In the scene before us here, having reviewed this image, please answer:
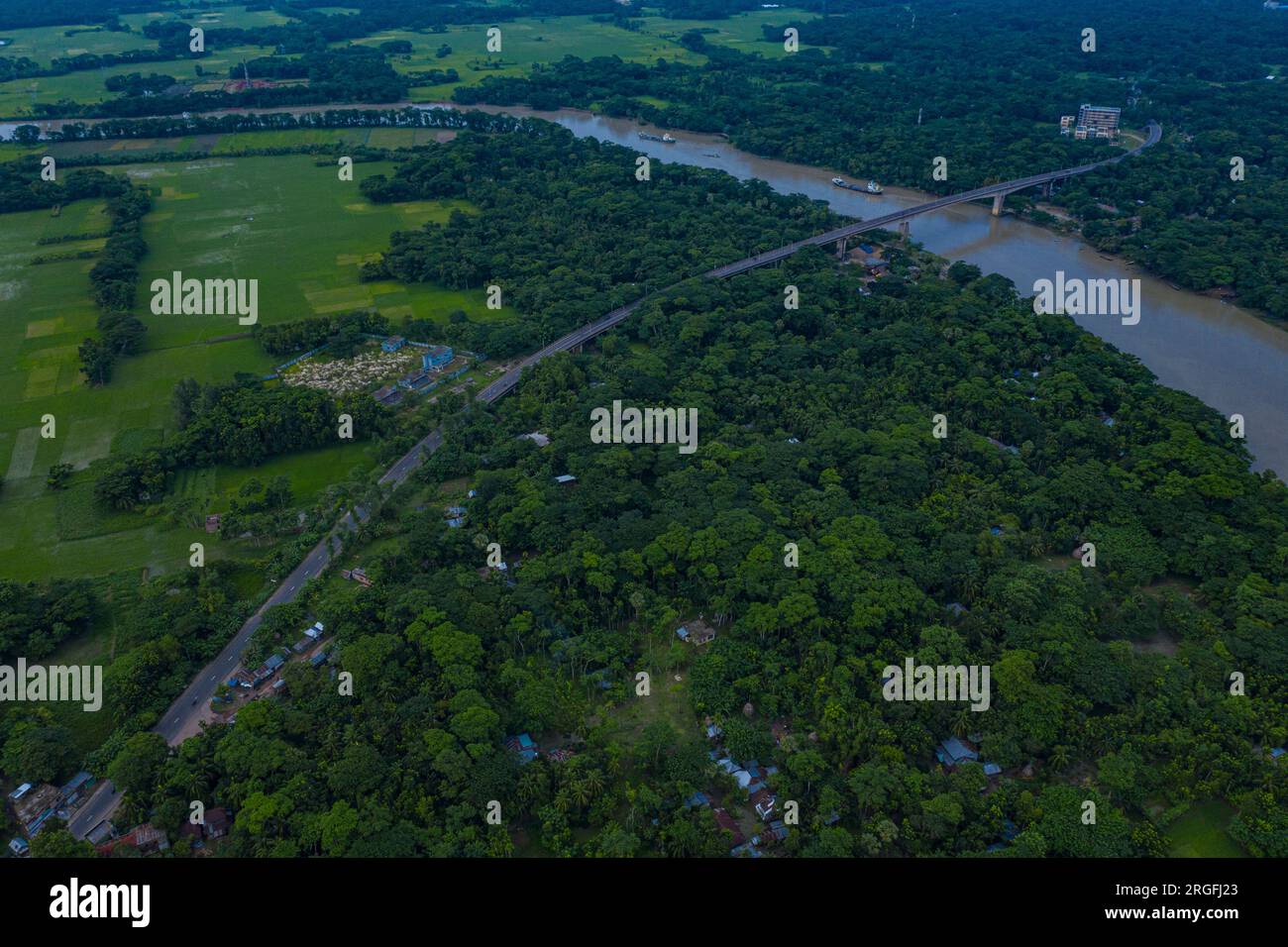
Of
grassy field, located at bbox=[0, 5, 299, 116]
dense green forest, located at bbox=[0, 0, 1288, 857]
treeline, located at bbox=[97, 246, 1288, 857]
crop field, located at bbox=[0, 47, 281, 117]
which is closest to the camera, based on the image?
treeline, located at bbox=[97, 246, 1288, 857]

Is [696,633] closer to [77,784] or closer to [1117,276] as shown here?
[77,784]

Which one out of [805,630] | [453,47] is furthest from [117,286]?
[453,47]

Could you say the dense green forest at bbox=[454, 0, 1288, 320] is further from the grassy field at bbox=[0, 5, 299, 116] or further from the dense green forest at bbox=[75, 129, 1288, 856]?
the grassy field at bbox=[0, 5, 299, 116]


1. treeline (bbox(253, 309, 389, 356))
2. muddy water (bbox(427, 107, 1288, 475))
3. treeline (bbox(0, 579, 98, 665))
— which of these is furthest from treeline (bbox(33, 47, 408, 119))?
treeline (bbox(0, 579, 98, 665))

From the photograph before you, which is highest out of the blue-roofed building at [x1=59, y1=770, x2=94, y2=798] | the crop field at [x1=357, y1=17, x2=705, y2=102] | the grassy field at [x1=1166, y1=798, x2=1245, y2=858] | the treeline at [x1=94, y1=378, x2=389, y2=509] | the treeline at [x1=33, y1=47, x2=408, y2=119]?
the crop field at [x1=357, y1=17, x2=705, y2=102]

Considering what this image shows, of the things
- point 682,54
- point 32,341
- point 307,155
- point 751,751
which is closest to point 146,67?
point 307,155

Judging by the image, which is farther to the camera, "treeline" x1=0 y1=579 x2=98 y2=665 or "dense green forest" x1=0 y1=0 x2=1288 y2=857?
"treeline" x1=0 y1=579 x2=98 y2=665

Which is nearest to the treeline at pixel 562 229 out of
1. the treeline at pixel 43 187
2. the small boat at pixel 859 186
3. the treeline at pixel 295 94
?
the small boat at pixel 859 186
